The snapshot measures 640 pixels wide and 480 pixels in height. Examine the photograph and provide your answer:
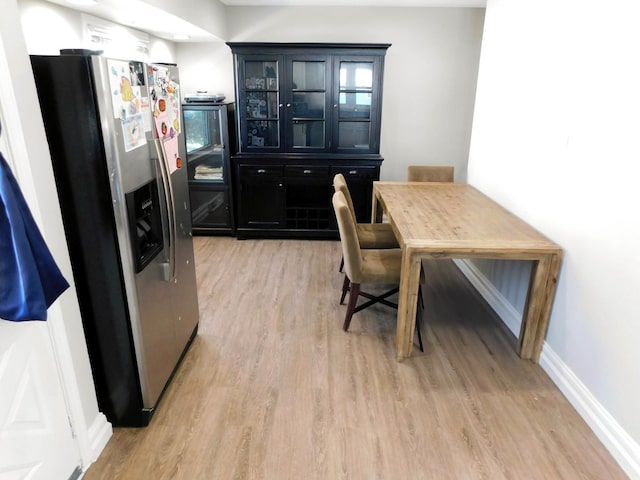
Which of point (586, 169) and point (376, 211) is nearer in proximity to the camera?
point (586, 169)

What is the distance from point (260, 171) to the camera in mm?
4488

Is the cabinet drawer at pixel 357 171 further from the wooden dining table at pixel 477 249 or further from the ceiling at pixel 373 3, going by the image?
the ceiling at pixel 373 3

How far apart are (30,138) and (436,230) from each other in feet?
6.77

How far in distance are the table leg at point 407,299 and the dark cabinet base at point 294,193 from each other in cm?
214

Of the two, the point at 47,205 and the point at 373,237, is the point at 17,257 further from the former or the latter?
the point at 373,237

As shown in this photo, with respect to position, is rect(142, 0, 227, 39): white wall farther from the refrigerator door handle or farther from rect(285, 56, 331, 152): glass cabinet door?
the refrigerator door handle

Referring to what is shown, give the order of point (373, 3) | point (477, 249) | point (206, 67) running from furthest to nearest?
point (206, 67), point (373, 3), point (477, 249)

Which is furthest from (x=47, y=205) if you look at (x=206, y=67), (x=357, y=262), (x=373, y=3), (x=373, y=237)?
(x=373, y=3)

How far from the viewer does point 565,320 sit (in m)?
2.41

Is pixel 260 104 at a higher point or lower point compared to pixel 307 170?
higher

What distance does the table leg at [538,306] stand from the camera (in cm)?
242

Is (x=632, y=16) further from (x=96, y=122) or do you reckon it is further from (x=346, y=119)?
(x=346, y=119)

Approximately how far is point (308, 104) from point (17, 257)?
3504 millimetres

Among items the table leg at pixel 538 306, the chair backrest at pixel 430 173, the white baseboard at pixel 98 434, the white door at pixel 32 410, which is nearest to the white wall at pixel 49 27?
the white door at pixel 32 410
